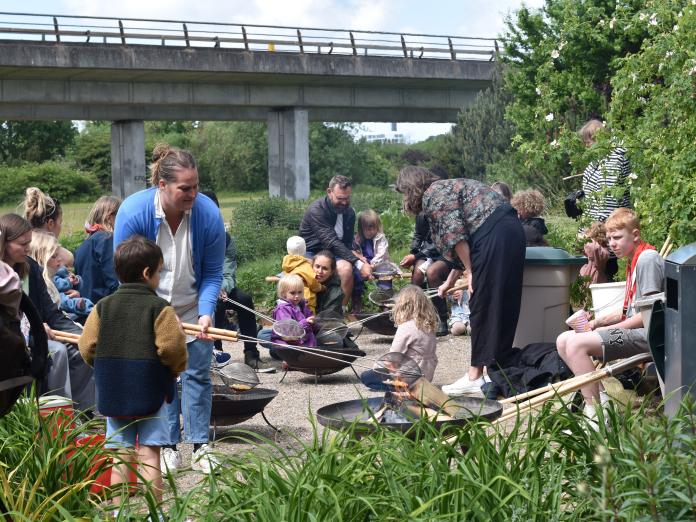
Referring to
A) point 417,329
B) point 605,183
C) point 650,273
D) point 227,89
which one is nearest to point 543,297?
point 605,183

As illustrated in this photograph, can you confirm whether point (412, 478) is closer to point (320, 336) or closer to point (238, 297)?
point (320, 336)

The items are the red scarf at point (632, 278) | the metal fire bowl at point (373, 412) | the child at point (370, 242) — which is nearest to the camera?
the metal fire bowl at point (373, 412)

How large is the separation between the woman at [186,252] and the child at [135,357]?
711 mm

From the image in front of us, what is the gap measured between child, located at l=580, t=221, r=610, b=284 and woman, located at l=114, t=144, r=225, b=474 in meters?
3.75

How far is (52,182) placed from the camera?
57906 millimetres

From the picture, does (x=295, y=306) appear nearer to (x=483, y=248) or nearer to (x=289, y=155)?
(x=483, y=248)

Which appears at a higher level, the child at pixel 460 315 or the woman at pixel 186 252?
the woman at pixel 186 252

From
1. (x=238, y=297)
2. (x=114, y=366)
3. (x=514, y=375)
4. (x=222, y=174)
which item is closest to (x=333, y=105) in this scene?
(x=222, y=174)

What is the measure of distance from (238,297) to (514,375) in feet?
11.6

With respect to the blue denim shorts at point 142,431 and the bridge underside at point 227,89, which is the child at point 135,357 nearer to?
the blue denim shorts at point 142,431

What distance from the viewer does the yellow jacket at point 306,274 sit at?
1098cm

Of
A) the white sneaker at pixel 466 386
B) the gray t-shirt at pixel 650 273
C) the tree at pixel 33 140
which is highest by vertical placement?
the tree at pixel 33 140

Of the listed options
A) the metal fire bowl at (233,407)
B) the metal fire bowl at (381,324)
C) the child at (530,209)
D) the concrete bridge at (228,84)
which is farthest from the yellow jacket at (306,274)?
the concrete bridge at (228,84)

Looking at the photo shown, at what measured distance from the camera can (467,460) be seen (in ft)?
13.6
